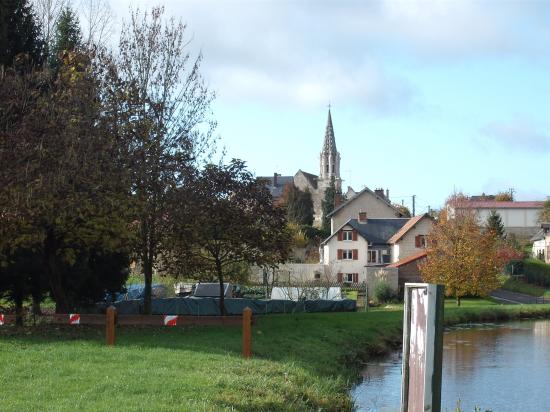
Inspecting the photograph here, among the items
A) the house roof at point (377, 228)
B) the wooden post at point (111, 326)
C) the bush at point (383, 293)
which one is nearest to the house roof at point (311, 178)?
the house roof at point (377, 228)

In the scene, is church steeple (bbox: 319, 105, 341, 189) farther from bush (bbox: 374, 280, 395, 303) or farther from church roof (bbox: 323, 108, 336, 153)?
bush (bbox: 374, 280, 395, 303)

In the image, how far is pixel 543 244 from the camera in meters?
92.2

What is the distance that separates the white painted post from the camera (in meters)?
6.77

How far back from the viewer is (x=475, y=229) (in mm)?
55938

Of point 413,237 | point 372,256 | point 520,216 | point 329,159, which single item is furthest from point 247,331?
point 329,159

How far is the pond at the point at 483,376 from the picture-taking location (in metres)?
18.4

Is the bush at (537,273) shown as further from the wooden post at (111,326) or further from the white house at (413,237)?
the wooden post at (111,326)

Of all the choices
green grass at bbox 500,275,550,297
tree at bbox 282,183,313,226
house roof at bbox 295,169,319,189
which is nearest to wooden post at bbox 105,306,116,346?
green grass at bbox 500,275,550,297

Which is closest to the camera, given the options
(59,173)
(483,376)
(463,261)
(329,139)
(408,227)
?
(59,173)

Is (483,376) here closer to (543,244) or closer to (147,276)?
(147,276)

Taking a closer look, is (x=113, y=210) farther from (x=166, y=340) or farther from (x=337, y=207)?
(x=337, y=207)

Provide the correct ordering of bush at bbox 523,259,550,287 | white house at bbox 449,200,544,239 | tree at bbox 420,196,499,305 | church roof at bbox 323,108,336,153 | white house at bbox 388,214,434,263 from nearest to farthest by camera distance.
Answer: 1. tree at bbox 420,196,499,305
2. bush at bbox 523,259,550,287
3. white house at bbox 388,214,434,263
4. white house at bbox 449,200,544,239
5. church roof at bbox 323,108,336,153

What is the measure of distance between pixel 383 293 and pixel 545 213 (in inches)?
2121

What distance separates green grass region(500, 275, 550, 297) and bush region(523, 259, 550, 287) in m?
0.99
